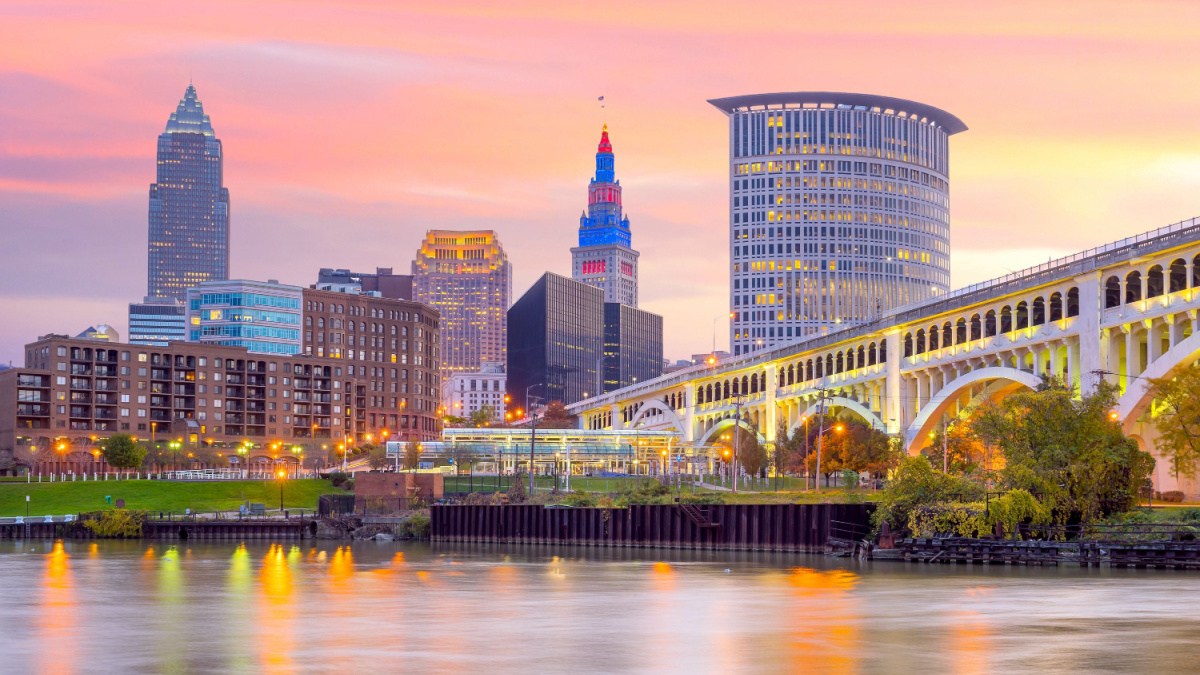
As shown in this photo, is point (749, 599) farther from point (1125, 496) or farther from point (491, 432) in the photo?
point (491, 432)

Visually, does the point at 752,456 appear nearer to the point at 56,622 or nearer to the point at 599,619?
the point at 599,619

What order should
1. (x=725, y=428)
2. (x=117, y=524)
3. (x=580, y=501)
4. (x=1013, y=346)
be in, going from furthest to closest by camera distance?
(x=725, y=428) → (x=117, y=524) → (x=1013, y=346) → (x=580, y=501)

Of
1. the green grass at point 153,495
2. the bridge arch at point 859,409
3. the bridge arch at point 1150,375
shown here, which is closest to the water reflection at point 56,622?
the bridge arch at point 1150,375

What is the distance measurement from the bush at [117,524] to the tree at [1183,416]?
8986 cm

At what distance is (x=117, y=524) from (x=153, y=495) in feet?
95.6

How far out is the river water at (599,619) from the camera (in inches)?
1348

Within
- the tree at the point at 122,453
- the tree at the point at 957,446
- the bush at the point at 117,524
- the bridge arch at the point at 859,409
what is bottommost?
the bush at the point at 117,524

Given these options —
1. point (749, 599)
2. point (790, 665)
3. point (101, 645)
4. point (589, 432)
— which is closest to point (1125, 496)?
point (749, 599)

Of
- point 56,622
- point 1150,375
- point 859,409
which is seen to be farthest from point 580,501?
point 56,622

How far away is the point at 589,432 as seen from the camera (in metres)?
178

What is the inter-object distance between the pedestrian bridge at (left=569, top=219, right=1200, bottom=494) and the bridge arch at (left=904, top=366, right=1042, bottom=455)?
0.52 ft

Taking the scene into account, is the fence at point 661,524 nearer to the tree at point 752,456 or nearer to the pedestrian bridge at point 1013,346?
the pedestrian bridge at point 1013,346

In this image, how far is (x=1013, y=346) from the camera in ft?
376

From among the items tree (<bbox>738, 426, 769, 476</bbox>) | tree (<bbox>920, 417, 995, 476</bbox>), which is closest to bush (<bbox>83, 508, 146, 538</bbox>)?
tree (<bbox>738, 426, 769, 476</bbox>)
